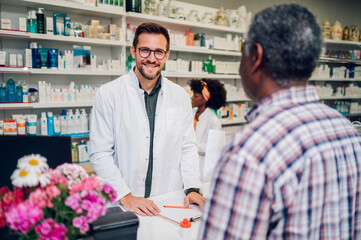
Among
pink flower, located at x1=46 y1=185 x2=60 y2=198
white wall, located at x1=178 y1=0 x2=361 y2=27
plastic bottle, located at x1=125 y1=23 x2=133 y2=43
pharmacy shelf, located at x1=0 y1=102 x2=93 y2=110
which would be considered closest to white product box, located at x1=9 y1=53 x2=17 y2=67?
pharmacy shelf, located at x1=0 y1=102 x2=93 y2=110

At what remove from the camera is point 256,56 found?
0.71 metres

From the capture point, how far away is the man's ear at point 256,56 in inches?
27.2

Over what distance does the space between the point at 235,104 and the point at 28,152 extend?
4385 millimetres

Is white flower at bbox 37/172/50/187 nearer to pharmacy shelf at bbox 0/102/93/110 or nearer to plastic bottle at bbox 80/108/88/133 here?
pharmacy shelf at bbox 0/102/93/110

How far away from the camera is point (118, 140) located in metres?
1.79

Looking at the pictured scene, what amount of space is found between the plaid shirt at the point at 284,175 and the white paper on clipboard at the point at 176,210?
74cm

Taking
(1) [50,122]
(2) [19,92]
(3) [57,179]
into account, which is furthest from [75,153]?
(3) [57,179]

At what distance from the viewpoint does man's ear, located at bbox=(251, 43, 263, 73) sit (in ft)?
2.27

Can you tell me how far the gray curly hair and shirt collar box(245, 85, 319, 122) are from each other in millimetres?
21

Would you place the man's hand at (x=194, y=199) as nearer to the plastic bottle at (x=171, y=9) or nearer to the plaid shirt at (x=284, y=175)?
the plaid shirt at (x=284, y=175)

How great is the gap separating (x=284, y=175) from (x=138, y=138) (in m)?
1.27

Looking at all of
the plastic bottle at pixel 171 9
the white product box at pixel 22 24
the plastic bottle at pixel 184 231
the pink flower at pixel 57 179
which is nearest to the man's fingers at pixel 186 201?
the plastic bottle at pixel 184 231

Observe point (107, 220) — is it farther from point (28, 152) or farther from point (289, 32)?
point (289, 32)

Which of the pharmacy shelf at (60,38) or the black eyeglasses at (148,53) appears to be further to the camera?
the pharmacy shelf at (60,38)
